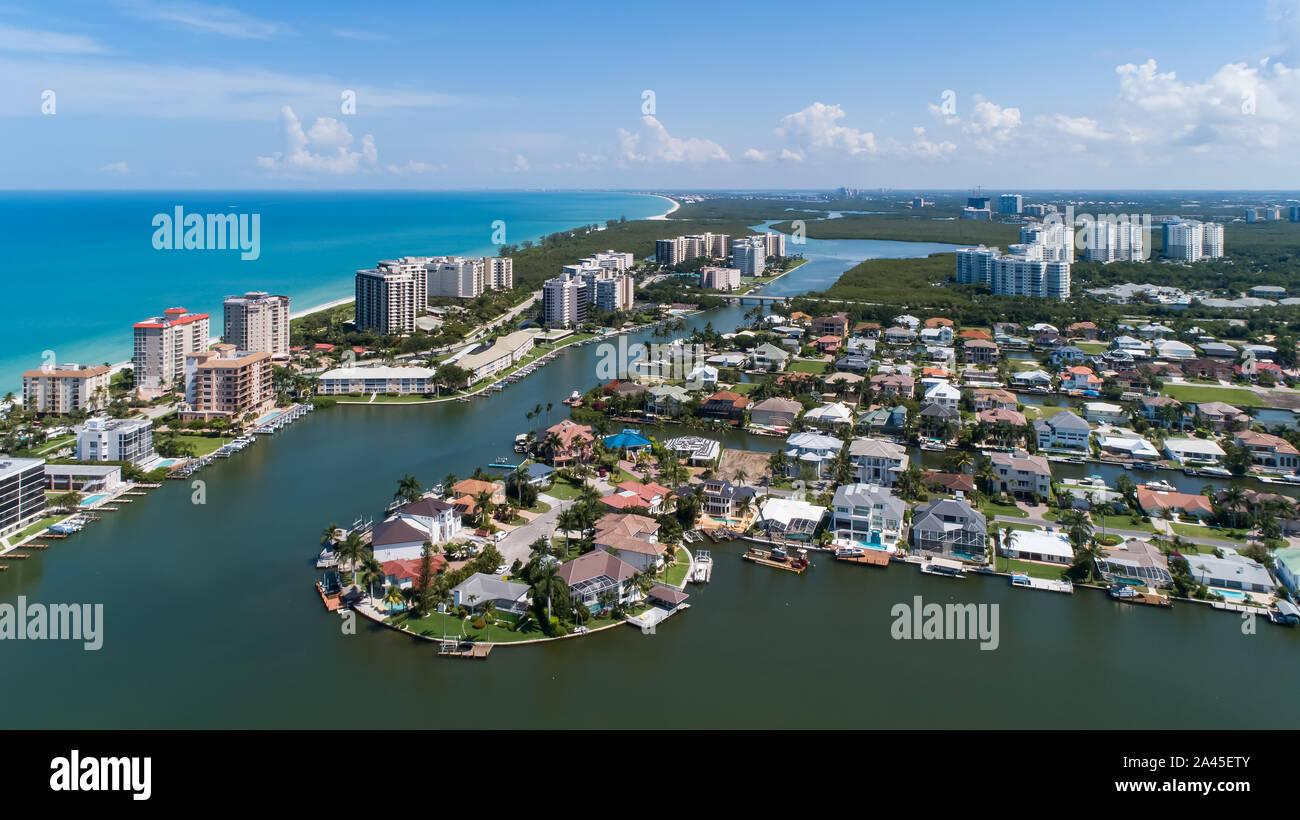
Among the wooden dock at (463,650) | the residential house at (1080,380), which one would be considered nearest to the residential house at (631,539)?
the wooden dock at (463,650)

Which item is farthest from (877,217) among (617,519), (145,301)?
(617,519)

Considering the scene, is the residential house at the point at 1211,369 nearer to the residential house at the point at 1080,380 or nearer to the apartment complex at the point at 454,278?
the residential house at the point at 1080,380

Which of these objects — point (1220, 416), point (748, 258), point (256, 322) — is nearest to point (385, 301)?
point (256, 322)

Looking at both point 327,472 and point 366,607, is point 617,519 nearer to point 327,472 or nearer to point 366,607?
point 366,607

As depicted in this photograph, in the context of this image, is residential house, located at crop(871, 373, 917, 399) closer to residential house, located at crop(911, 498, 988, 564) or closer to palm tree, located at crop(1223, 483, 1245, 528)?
palm tree, located at crop(1223, 483, 1245, 528)

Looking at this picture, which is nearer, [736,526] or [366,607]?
[366,607]

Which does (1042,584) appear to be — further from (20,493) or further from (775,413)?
(20,493)

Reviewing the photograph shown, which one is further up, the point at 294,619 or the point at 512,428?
the point at 512,428
